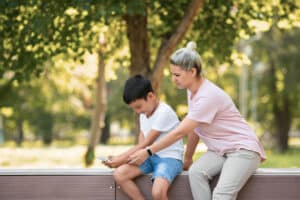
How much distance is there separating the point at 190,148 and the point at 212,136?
337 mm

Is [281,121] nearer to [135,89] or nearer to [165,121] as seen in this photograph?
[165,121]

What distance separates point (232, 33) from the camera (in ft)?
30.8

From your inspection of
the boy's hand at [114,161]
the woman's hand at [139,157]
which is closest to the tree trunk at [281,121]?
the boy's hand at [114,161]

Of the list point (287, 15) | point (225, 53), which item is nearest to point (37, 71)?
point (225, 53)

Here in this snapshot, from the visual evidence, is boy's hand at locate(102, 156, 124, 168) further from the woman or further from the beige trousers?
the beige trousers

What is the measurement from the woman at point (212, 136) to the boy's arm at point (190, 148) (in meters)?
0.18

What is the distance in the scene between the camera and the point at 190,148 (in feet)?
14.2

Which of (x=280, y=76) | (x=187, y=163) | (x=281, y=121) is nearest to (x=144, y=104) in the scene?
(x=187, y=163)

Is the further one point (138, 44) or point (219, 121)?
point (138, 44)

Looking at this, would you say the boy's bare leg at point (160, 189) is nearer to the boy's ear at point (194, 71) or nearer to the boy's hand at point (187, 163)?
the boy's hand at point (187, 163)

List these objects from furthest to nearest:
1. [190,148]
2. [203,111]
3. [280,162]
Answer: [280,162] < [190,148] < [203,111]

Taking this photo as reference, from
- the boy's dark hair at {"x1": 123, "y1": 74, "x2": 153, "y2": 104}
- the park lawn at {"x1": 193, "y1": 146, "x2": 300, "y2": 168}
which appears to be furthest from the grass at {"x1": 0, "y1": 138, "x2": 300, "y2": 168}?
the boy's dark hair at {"x1": 123, "y1": 74, "x2": 153, "y2": 104}

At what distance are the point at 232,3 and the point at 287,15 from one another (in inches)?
45.1

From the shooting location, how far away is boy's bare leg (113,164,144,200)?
4.05 metres
